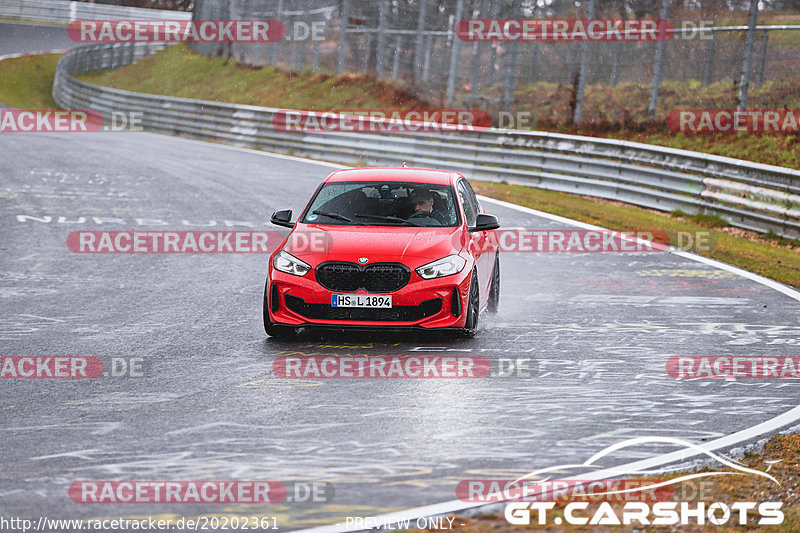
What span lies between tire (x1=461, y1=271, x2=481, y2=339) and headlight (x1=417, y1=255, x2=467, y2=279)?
22cm

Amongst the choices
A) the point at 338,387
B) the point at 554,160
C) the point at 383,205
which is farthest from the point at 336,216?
the point at 554,160

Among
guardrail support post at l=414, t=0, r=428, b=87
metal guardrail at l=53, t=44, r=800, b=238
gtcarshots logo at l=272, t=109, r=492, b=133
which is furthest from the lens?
guardrail support post at l=414, t=0, r=428, b=87

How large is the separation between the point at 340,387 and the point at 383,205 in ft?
9.49

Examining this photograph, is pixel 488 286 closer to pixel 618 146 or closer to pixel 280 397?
pixel 280 397

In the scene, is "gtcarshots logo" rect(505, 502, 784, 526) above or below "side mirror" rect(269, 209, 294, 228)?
below

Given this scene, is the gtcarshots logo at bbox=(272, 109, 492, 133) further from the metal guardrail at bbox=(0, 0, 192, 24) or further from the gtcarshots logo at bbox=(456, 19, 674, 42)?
the metal guardrail at bbox=(0, 0, 192, 24)

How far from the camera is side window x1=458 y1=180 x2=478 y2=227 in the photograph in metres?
10.5

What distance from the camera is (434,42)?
31.5 metres

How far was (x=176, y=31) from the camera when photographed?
193 feet

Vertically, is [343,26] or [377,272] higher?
[343,26]

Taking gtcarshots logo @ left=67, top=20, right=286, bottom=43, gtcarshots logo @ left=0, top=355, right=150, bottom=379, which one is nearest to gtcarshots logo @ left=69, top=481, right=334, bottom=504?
gtcarshots logo @ left=0, top=355, right=150, bottom=379

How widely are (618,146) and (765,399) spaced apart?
1431 cm

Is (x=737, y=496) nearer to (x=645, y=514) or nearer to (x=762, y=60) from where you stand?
(x=645, y=514)

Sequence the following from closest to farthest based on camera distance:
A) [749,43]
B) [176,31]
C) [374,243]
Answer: [374,243], [749,43], [176,31]
